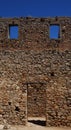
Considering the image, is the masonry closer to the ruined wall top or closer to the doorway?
the doorway

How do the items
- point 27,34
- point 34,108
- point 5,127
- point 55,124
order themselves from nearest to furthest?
point 5,127
point 55,124
point 34,108
point 27,34

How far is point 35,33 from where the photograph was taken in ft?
87.6

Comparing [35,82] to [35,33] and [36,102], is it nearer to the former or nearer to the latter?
[36,102]

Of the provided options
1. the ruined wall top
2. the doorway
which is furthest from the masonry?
the ruined wall top

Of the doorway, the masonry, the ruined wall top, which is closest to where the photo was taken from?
the masonry

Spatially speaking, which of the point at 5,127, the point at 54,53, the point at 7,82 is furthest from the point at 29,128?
the point at 54,53

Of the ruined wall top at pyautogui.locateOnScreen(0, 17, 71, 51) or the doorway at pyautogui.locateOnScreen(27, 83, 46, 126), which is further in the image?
the ruined wall top at pyautogui.locateOnScreen(0, 17, 71, 51)

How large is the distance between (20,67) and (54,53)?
6.01 feet

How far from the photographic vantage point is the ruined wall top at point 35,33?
26.6 meters

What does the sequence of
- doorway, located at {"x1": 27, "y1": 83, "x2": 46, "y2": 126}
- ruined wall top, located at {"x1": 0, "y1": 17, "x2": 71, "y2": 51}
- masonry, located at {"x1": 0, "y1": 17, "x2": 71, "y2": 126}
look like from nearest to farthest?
masonry, located at {"x1": 0, "y1": 17, "x2": 71, "y2": 126}, doorway, located at {"x1": 27, "y1": 83, "x2": 46, "y2": 126}, ruined wall top, located at {"x1": 0, "y1": 17, "x2": 71, "y2": 51}

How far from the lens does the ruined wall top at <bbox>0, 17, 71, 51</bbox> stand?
26.6 m

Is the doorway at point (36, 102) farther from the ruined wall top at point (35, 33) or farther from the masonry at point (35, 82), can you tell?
the masonry at point (35, 82)

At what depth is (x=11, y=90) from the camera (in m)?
17.9

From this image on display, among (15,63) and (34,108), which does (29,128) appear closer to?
(15,63)
